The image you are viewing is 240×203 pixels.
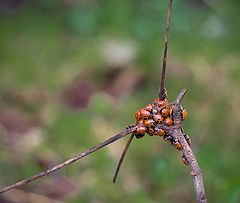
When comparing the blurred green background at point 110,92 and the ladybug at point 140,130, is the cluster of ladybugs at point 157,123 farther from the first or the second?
the blurred green background at point 110,92

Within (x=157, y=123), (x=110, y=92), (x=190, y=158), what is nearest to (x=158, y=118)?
(x=157, y=123)

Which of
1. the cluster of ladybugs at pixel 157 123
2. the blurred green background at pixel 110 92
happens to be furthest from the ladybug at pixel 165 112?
the blurred green background at pixel 110 92

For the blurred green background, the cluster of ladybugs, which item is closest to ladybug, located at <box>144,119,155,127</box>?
the cluster of ladybugs

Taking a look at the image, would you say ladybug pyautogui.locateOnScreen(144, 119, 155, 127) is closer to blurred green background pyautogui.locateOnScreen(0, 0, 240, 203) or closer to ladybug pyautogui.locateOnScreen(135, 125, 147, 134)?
ladybug pyautogui.locateOnScreen(135, 125, 147, 134)

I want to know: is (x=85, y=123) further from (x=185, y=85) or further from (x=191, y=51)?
(x=191, y=51)

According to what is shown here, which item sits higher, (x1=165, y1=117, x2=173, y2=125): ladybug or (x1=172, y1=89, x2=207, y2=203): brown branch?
(x1=165, y1=117, x2=173, y2=125): ladybug

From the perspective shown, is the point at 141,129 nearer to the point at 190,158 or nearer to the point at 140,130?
the point at 140,130

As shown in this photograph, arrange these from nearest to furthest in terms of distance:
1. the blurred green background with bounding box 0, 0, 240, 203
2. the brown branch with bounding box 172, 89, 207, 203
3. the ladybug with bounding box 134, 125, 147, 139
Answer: the brown branch with bounding box 172, 89, 207, 203 < the ladybug with bounding box 134, 125, 147, 139 < the blurred green background with bounding box 0, 0, 240, 203
